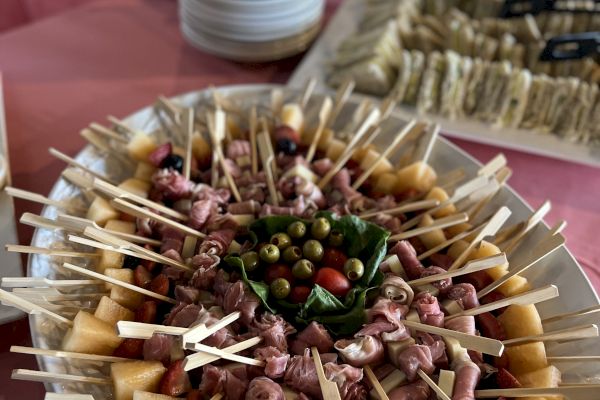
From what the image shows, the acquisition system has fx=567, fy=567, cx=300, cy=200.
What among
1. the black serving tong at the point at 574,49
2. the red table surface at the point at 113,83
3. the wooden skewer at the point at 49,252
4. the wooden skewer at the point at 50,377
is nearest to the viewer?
the wooden skewer at the point at 50,377

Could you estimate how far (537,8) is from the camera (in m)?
2.59

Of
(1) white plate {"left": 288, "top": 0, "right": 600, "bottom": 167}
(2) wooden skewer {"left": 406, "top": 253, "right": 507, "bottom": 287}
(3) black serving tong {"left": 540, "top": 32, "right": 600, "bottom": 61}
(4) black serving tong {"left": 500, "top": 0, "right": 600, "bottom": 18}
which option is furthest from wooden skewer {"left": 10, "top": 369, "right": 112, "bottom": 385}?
(4) black serving tong {"left": 500, "top": 0, "right": 600, "bottom": 18}

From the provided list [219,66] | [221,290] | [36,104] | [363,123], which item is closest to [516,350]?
[221,290]

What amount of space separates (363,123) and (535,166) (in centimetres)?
75

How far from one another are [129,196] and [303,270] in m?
0.49

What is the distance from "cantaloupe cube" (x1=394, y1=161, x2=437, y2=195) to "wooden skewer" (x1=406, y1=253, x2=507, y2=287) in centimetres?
41

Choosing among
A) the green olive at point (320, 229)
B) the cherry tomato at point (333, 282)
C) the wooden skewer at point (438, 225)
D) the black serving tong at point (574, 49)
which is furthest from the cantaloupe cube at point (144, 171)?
the black serving tong at point (574, 49)

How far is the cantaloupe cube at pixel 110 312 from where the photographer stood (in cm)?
136

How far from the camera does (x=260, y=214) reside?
1.64 metres

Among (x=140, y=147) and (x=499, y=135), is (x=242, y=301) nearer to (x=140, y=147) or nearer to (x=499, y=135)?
(x=140, y=147)

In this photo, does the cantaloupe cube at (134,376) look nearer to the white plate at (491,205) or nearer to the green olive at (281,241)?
the white plate at (491,205)

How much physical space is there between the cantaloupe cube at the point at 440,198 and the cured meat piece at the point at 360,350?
20.8 inches

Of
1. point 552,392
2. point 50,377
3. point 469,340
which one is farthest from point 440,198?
point 50,377

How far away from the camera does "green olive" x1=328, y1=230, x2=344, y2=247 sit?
61.2 inches
